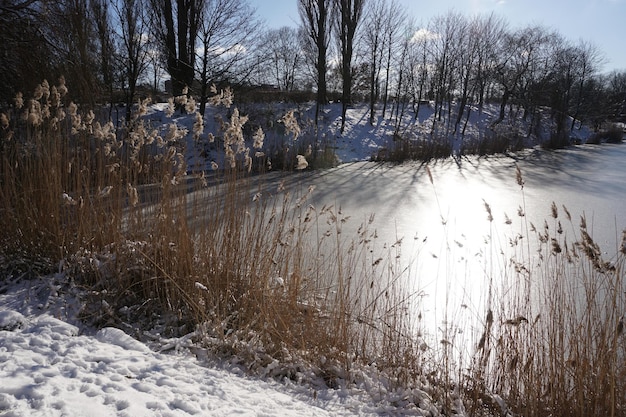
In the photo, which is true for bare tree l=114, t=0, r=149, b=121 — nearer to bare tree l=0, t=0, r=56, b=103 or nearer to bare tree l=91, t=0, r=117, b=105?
bare tree l=91, t=0, r=117, b=105

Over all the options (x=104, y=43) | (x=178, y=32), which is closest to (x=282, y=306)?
(x=104, y=43)

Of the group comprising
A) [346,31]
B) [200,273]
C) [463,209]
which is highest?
[346,31]

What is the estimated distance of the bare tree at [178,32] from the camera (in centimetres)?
954

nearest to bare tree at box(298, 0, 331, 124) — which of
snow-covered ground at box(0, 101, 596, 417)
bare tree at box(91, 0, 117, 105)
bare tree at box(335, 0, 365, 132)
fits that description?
bare tree at box(335, 0, 365, 132)

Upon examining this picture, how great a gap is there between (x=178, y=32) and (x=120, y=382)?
1052cm

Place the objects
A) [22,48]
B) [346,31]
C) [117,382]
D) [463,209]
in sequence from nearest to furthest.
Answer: [117,382] → [22,48] → [463,209] → [346,31]

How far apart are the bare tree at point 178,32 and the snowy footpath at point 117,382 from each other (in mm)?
8914

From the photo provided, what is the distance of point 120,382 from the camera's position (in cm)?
119

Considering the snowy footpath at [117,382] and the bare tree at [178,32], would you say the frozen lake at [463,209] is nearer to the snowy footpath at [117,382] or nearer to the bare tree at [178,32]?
the snowy footpath at [117,382]

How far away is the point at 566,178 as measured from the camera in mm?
7570

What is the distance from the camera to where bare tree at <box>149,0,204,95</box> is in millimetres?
9539

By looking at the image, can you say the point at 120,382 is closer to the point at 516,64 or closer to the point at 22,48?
the point at 22,48

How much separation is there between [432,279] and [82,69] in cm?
379

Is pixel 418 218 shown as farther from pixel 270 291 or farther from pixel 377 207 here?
pixel 270 291
